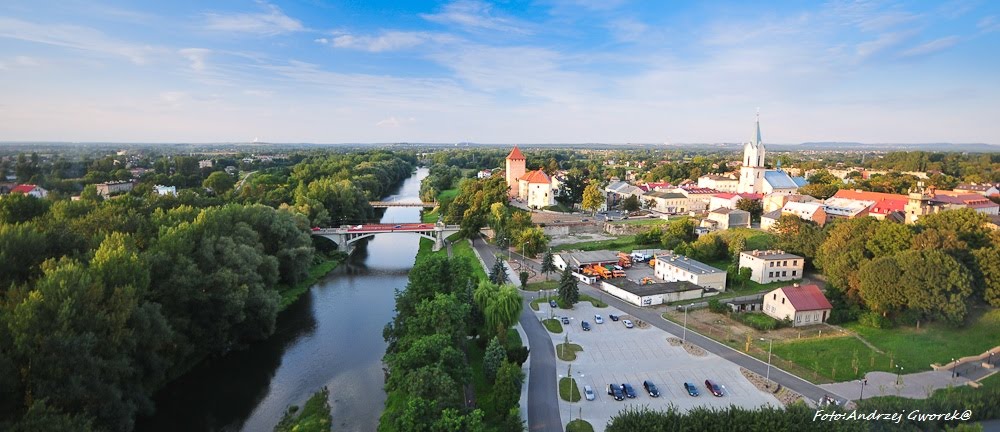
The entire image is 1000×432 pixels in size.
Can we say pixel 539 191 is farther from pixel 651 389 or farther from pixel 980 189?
pixel 980 189

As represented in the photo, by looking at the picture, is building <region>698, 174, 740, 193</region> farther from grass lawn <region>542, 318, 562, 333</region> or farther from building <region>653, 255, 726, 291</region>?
grass lawn <region>542, 318, 562, 333</region>

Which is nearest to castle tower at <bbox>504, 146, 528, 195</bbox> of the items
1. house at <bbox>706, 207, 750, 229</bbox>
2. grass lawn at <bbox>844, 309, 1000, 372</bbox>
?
house at <bbox>706, 207, 750, 229</bbox>

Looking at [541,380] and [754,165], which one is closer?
[541,380]

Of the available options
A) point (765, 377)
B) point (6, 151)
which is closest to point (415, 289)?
point (765, 377)

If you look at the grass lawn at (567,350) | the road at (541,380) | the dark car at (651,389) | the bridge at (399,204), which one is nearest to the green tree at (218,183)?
the bridge at (399,204)

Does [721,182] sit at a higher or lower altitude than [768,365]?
higher

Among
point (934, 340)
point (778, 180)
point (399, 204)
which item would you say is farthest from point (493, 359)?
point (778, 180)
